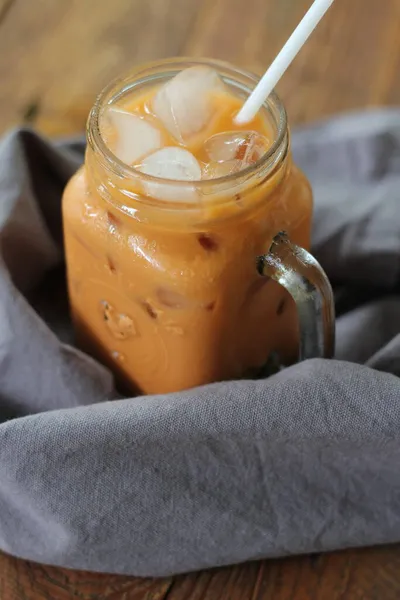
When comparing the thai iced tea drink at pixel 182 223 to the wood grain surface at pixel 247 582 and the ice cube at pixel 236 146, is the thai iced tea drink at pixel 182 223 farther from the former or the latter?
the wood grain surface at pixel 247 582

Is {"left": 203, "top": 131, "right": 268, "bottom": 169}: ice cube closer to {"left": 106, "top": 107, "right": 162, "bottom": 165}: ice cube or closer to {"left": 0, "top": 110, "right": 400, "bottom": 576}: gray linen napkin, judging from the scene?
{"left": 106, "top": 107, "right": 162, "bottom": 165}: ice cube

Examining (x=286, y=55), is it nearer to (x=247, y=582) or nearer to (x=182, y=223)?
(x=182, y=223)

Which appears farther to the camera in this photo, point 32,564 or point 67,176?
point 67,176

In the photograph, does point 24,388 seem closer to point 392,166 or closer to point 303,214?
point 303,214

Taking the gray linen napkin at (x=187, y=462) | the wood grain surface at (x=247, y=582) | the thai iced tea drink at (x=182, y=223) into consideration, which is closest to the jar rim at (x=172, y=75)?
the thai iced tea drink at (x=182, y=223)

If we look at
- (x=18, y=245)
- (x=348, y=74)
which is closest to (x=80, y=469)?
(x=18, y=245)

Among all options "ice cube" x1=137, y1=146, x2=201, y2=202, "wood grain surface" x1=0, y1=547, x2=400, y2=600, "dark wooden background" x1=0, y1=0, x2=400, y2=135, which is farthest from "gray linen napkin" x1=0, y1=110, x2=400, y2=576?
"dark wooden background" x1=0, y1=0, x2=400, y2=135

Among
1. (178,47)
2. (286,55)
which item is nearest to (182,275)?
(286,55)
